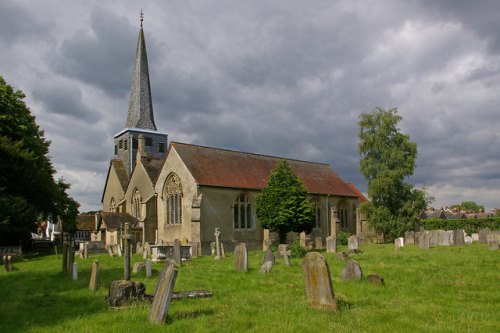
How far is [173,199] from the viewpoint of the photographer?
35375 mm

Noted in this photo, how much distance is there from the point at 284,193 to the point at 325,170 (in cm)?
1647

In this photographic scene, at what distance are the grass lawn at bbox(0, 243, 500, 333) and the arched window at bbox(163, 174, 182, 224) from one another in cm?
1949

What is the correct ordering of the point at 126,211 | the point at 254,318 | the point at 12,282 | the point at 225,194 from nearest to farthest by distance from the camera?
the point at 254,318 → the point at 12,282 → the point at 225,194 → the point at 126,211

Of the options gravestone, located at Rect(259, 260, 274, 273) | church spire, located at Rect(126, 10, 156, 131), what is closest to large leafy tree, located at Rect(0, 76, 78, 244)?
church spire, located at Rect(126, 10, 156, 131)

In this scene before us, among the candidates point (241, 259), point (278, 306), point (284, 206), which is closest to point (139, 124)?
point (284, 206)

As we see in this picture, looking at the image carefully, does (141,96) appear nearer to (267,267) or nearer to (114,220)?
(114,220)

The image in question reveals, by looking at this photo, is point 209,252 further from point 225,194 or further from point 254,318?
point 254,318

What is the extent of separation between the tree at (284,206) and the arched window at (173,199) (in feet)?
23.1

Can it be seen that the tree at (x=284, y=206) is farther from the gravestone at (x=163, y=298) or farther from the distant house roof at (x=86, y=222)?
the distant house roof at (x=86, y=222)

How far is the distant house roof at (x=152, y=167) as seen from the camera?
38844mm

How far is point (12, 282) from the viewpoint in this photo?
1573 cm

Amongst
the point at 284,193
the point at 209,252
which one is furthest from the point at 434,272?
the point at 209,252

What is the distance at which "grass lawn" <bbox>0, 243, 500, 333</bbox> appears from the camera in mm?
7535

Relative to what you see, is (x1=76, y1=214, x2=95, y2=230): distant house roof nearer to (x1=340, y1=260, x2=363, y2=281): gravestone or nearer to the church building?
the church building
